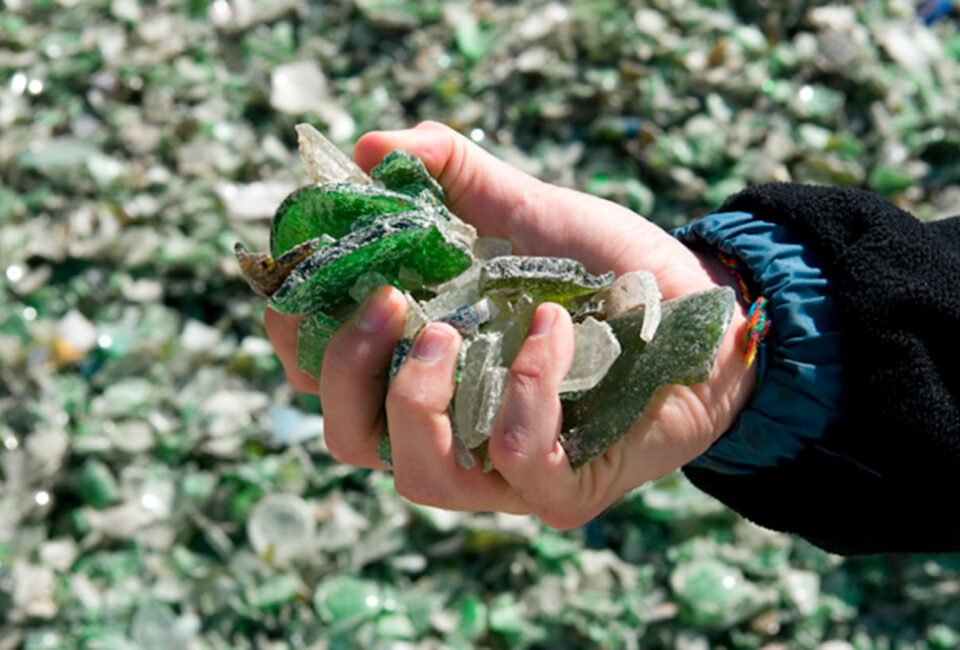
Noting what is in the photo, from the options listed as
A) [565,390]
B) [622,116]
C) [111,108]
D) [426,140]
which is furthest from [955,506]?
[111,108]

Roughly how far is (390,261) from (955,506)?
2.90ft

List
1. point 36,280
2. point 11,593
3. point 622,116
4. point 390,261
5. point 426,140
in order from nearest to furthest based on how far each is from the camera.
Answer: point 390,261 → point 426,140 → point 11,593 → point 36,280 → point 622,116

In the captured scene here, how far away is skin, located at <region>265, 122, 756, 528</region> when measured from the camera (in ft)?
4.16

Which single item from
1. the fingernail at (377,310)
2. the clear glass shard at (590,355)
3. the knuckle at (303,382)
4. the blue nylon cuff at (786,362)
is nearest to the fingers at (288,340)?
the knuckle at (303,382)

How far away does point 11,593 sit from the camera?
1.99 m

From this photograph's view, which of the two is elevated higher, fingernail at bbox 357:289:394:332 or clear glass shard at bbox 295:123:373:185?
clear glass shard at bbox 295:123:373:185

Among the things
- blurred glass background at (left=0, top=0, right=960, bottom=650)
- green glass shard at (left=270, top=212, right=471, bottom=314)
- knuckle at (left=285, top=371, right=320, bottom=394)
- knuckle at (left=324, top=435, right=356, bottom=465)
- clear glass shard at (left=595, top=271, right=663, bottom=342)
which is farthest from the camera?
blurred glass background at (left=0, top=0, right=960, bottom=650)

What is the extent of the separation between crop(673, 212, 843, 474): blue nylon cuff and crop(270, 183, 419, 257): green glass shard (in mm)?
578

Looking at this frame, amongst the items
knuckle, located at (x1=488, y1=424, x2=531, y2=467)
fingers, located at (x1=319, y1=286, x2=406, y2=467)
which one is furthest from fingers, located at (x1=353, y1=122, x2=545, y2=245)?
knuckle, located at (x1=488, y1=424, x2=531, y2=467)

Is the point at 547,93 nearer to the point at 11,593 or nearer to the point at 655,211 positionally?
the point at 655,211

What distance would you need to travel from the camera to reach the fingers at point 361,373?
1283 mm

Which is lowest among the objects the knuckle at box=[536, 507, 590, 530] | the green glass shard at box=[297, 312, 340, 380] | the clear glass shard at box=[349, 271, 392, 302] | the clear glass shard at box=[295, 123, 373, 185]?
the knuckle at box=[536, 507, 590, 530]

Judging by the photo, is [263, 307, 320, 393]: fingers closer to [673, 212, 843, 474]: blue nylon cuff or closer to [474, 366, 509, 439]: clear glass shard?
[474, 366, 509, 439]: clear glass shard

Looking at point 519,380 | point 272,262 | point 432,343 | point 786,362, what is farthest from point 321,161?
point 786,362
